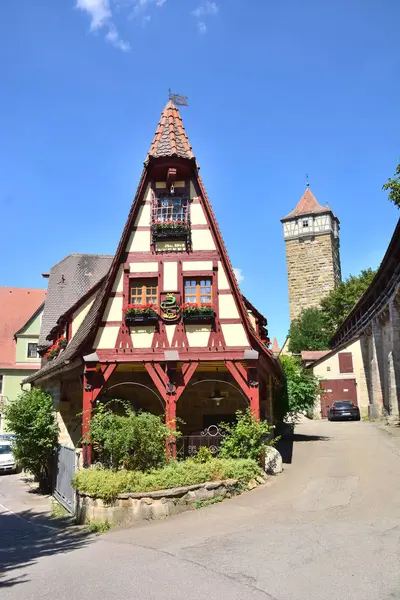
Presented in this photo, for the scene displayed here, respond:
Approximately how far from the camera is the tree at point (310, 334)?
57.7 meters

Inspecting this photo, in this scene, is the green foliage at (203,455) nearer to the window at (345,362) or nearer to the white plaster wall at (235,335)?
the white plaster wall at (235,335)

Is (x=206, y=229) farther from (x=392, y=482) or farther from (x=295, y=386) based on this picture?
(x=295, y=386)

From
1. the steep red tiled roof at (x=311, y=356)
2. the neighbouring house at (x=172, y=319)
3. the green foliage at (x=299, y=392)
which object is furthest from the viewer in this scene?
the steep red tiled roof at (x=311, y=356)

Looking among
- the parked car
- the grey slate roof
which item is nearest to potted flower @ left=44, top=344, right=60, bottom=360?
the grey slate roof

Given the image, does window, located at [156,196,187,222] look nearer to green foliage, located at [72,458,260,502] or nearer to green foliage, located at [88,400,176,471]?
green foliage, located at [88,400,176,471]

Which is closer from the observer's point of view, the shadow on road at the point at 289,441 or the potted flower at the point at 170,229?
the potted flower at the point at 170,229

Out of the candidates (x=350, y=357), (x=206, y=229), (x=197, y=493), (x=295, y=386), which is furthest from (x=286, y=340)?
(x=197, y=493)

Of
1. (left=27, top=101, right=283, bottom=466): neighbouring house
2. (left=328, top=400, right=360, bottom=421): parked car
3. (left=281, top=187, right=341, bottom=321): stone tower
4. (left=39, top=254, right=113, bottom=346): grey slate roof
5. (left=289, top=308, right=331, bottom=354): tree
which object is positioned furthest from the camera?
(left=281, top=187, right=341, bottom=321): stone tower

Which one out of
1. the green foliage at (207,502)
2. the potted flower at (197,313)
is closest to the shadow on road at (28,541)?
the green foliage at (207,502)

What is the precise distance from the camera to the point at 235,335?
46.2 feet

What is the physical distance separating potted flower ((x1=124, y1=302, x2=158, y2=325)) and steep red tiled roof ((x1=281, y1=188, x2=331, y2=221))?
204 feet


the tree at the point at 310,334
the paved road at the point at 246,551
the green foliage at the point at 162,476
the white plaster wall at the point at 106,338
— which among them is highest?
the tree at the point at 310,334

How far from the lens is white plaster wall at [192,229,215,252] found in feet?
48.7

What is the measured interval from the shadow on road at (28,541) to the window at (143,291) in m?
6.05
